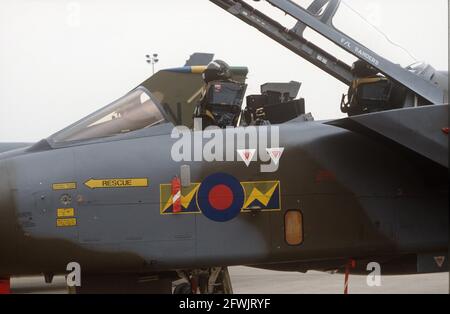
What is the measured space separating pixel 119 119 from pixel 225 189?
115 cm

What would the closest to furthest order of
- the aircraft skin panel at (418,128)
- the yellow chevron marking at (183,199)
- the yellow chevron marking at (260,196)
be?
1. the aircraft skin panel at (418,128)
2. the yellow chevron marking at (183,199)
3. the yellow chevron marking at (260,196)

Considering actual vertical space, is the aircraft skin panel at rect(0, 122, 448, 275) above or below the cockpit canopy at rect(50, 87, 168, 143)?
below

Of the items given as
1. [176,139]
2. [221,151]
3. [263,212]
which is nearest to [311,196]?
[263,212]

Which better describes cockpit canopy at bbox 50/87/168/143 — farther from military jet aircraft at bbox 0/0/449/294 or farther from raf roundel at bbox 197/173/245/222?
raf roundel at bbox 197/173/245/222

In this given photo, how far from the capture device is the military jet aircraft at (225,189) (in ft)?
20.0

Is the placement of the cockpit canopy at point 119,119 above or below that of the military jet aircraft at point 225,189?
above

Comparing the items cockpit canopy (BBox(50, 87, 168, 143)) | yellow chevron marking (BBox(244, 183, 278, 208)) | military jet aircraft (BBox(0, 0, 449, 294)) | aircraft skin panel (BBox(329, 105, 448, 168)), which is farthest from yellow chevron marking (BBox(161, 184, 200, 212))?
aircraft skin panel (BBox(329, 105, 448, 168))

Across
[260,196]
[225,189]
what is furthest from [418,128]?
[225,189]

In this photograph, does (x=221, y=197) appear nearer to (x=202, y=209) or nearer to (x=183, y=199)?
(x=202, y=209)

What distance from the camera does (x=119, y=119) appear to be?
6578 millimetres

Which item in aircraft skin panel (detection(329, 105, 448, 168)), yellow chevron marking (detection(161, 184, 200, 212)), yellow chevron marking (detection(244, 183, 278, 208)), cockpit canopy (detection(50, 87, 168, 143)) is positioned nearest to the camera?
aircraft skin panel (detection(329, 105, 448, 168))

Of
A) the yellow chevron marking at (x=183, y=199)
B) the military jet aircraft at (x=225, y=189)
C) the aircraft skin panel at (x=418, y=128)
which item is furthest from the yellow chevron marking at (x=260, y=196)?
the aircraft skin panel at (x=418, y=128)

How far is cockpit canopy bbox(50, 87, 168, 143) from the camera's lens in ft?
21.3

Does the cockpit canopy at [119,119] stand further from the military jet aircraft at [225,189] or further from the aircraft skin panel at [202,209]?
the aircraft skin panel at [202,209]
